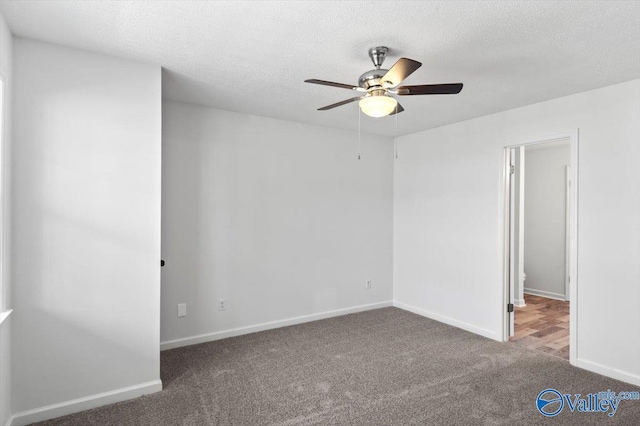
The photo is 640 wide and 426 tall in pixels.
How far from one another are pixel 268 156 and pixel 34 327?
102 inches

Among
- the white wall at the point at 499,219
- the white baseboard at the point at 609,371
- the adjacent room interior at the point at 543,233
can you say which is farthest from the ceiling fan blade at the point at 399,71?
the adjacent room interior at the point at 543,233

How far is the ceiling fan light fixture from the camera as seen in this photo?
84.6 inches

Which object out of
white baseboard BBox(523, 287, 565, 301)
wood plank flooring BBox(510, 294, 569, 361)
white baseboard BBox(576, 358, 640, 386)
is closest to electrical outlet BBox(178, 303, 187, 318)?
wood plank flooring BBox(510, 294, 569, 361)

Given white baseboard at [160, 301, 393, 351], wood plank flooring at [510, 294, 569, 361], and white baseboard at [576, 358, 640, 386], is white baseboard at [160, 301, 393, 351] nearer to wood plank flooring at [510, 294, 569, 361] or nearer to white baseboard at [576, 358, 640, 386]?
wood plank flooring at [510, 294, 569, 361]

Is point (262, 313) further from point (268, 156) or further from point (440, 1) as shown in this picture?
point (440, 1)

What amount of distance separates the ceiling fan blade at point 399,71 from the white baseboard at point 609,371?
2.95m

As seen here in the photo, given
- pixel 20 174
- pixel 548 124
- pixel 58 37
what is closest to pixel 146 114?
pixel 58 37

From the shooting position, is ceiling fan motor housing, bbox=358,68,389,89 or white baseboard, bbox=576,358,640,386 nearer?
ceiling fan motor housing, bbox=358,68,389,89

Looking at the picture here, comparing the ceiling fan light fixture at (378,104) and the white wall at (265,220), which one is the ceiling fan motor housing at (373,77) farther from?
the white wall at (265,220)

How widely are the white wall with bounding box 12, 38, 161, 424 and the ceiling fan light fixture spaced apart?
1572mm

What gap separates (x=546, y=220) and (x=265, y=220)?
15.3 feet

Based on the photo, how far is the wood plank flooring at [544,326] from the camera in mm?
3583

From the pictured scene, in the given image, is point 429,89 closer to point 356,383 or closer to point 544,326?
point 356,383

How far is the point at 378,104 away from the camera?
2160mm
